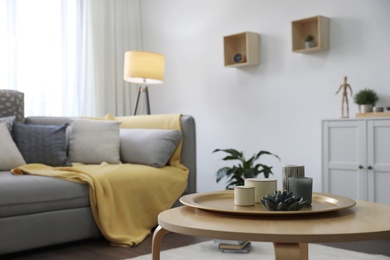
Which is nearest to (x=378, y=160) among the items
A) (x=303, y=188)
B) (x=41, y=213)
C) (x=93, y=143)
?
(x=303, y=188)

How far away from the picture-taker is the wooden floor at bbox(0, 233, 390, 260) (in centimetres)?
257

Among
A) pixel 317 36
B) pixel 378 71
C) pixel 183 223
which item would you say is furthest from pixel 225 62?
pixel 183 223

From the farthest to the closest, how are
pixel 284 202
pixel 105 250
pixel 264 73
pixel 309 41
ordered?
1. pixel 264 73
2. pixel 309 41
3. pixel 105 250
4. pixel 284 202

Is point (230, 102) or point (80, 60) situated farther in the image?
point (80, 60)

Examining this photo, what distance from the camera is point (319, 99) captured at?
371 cm

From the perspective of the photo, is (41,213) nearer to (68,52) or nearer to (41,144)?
(41,144)

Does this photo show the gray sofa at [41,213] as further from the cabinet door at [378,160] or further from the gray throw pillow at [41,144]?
the cabinet door at [378,160]

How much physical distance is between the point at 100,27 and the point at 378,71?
276 cm

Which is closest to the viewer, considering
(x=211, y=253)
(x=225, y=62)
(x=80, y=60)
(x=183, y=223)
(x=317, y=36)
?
Result: (x=183, y=223)

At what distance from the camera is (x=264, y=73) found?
4074 mm

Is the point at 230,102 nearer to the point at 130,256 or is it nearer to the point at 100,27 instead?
the point at 100,27

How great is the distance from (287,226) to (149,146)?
204 cm

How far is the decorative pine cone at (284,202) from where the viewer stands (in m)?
1.51

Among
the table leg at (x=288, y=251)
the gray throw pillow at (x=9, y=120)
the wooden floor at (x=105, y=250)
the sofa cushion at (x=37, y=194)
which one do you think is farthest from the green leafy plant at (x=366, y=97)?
the gray throw pillow at (x=9, y=120)
